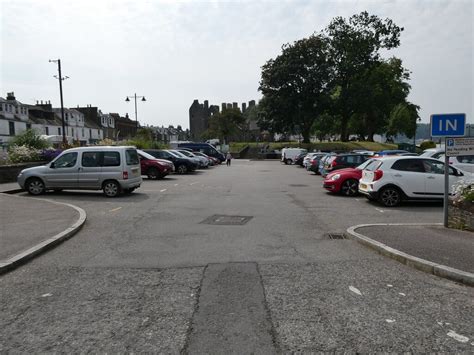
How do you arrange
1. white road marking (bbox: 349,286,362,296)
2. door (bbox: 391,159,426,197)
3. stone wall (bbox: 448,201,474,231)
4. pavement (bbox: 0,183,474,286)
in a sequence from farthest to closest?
1. door (bbox: 391,159,426,197)
2. stone wall (bbox: 448,201,474,231)
3. pavement (bbox: 0,183,474,286)
4. white road marking (bbox: 349,286,362,296)

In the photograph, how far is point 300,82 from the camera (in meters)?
55.3

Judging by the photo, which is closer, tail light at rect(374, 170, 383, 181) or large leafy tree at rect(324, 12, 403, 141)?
tail light at rect(374, 170, 383, 181)

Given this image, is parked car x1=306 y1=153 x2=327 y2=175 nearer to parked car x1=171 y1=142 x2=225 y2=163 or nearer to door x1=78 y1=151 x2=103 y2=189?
door x1=78 y1=151 x2=103 y2=189

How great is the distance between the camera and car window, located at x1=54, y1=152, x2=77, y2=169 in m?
14.3

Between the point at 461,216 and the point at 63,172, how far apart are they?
1281 cm

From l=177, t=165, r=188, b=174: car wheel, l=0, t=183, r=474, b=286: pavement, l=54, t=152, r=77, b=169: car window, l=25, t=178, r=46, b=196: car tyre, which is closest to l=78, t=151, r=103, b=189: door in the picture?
l=54, t=152, r=77, b=169: car window

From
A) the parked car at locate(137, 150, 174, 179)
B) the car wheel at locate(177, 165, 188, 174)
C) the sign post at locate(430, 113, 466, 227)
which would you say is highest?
the sign post at locate(430, 113, 466, 227)

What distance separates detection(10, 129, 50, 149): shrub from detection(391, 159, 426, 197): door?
771 inches

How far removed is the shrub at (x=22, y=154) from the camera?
20.3 metres

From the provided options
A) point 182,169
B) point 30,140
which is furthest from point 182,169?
point 30,140

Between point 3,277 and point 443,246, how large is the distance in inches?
273

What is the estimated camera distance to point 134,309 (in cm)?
422

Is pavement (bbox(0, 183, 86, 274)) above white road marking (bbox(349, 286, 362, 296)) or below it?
above

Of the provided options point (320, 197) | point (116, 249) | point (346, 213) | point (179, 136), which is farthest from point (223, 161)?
point (179, 136)
